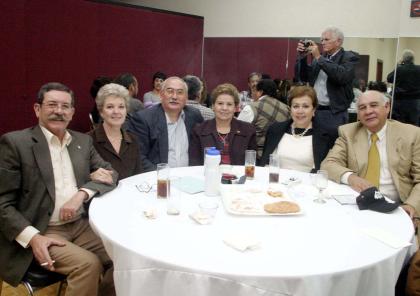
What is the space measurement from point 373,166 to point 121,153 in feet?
5.28

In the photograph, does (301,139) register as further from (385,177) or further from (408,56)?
(408,56)

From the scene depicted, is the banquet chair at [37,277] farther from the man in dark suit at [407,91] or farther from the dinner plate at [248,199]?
the man in dark suit at [407,91]

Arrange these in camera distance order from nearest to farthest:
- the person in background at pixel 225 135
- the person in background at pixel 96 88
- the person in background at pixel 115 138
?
the person in background at pixel 115 138
the person in background at pixel 225 135
the person in background at pixel 96 88

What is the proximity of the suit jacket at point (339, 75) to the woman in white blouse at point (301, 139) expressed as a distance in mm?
999

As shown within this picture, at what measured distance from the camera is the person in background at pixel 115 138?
2602mm

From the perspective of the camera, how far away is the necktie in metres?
2.58

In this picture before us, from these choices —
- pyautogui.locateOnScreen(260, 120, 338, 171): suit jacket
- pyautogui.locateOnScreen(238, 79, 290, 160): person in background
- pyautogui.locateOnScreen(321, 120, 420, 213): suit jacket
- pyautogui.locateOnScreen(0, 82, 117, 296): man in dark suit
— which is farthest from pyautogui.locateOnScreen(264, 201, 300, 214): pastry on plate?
pyautogui.locateOnScreen(238, 79, 290, 160): person in background

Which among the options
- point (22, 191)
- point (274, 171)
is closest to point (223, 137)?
point (274, 171)

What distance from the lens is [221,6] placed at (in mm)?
6297

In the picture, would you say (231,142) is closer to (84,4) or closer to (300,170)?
(300,170)

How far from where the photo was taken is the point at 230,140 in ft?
9.91

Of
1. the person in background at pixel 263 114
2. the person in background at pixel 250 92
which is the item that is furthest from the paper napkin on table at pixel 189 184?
the person in background at pixel 250 92

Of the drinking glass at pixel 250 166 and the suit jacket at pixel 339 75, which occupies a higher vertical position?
the suit jacket at pixel 339 75

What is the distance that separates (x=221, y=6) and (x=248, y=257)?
5.49 m
